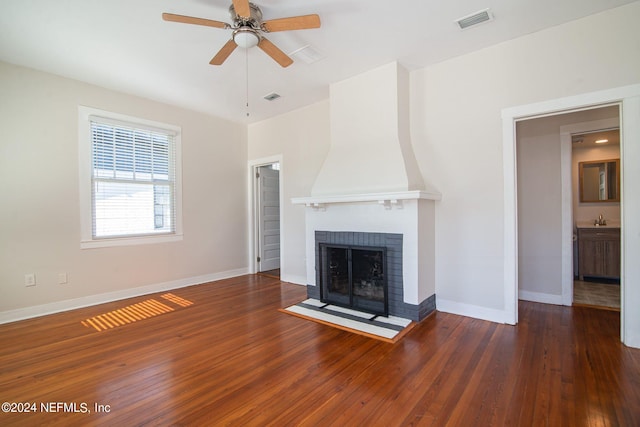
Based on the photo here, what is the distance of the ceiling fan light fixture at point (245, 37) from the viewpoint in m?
2.36

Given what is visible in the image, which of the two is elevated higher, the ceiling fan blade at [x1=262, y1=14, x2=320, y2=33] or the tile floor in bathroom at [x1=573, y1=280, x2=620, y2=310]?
the ceiling fan blade at [x1=262, y1=14, x2=320, y2=33]

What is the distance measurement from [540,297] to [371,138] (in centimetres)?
286

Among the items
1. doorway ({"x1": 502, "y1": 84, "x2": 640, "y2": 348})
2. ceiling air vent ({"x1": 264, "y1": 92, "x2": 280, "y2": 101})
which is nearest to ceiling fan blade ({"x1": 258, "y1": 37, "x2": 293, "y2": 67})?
ceiling air vent ({"x1": 264, "y1": 92, "x2": 280, "y2": 101})

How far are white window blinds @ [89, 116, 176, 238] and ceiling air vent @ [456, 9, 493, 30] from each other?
13.4ft

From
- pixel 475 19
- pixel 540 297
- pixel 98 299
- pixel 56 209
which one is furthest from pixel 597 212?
pixel 56 209

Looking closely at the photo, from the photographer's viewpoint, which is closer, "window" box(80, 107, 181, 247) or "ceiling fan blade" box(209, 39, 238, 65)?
"ceiling fan blade" box(209, 39, 238, 65)

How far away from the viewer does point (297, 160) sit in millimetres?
4730

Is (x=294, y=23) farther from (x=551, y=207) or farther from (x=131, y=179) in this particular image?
(x=551, y=207)

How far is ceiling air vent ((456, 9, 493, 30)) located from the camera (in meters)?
2.47

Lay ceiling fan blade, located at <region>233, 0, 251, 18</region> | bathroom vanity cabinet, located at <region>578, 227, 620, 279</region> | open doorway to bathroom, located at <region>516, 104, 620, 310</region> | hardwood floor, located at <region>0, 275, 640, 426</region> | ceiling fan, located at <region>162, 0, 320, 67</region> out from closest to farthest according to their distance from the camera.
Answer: hardwood floor, located at <region>0, 275, 640, 426</region>, ceiling fan blade, located at <region>233, 0, 251, 18</region>, ceiling fan, located at <region>162, 0, 320, 67</region>, open doorway to bathroom, located at <region>516, 104, 620, 310</region>, bathroom vanity cabinet, located at <region>578, 227, 620, 279</region>

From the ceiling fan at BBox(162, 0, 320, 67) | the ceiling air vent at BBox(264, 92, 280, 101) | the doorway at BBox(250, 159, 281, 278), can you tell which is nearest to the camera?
the ceiling fan at BBox(162, 0, 320, 67)

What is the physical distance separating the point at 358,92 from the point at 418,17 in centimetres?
115

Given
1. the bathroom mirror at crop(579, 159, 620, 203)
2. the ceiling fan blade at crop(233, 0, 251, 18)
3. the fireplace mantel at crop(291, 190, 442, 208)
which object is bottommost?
the fireplace mantel at crop(291, 190, 442, 208)

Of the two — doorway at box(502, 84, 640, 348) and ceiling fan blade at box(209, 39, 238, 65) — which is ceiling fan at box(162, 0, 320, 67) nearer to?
ceiling fan blade at box(209, 39, 238, 65)
